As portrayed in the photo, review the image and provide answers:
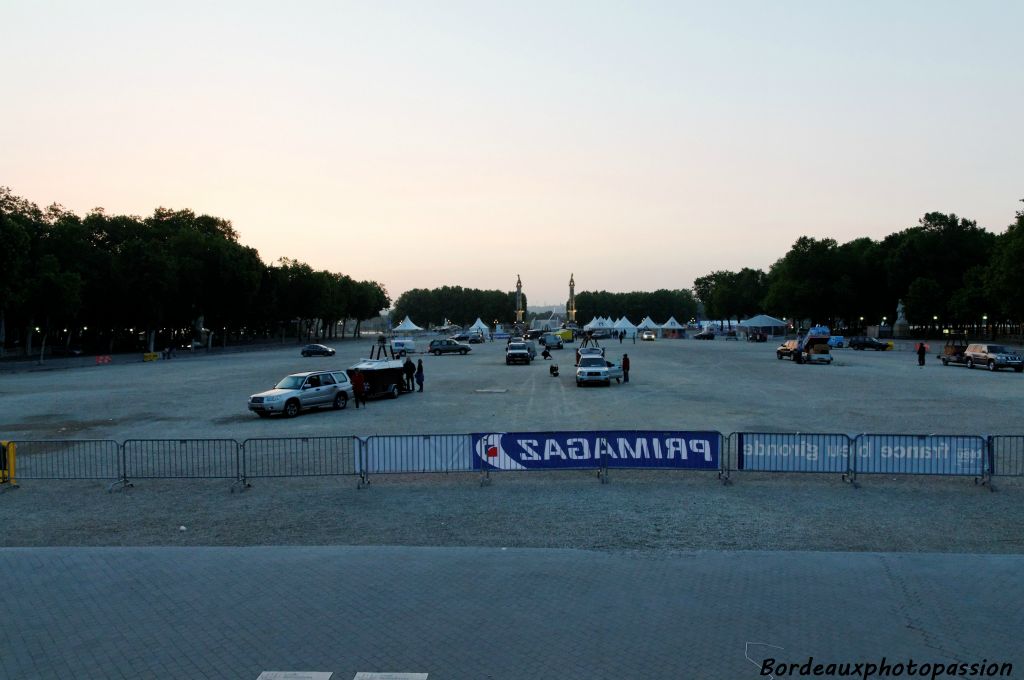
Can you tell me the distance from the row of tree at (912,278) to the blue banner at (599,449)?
189 ft

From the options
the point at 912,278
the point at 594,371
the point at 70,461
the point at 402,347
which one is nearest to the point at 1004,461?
the point at 594,371

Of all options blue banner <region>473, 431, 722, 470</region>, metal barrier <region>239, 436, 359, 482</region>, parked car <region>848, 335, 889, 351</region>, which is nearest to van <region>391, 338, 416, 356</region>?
metal barrier <region>239, 436, 359, 482</region>

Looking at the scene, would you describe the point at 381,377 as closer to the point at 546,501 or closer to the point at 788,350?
the point at 546,501

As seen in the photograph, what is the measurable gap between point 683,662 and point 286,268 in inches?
3719

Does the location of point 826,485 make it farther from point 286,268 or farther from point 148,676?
point 286,268

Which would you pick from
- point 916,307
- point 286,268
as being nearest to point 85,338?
point 286,268

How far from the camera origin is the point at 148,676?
6.09m

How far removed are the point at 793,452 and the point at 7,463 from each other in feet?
51.2

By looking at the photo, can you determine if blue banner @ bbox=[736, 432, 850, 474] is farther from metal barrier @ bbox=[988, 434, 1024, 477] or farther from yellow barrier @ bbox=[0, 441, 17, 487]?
yellow barrier @ bbox=[0, 441, 17, 487]

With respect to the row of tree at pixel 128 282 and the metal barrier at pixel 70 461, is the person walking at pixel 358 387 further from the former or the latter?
the row of tree at pixel 128 282

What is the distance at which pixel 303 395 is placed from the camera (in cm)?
2362

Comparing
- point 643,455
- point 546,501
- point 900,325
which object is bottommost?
point 546,501

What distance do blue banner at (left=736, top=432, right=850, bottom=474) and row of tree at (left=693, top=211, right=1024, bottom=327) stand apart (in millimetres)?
56320

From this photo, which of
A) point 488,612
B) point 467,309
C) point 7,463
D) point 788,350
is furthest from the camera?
point 467,309
